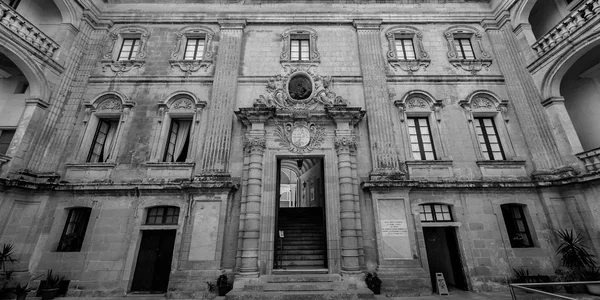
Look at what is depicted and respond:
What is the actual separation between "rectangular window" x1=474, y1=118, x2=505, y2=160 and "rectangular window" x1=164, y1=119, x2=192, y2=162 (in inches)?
519

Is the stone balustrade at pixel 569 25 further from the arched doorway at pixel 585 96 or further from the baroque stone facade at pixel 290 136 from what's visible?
the arched doorway at pixel 585 96

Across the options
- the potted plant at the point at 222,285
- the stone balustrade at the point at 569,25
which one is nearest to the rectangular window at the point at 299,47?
the potted plant at the point at 222,285

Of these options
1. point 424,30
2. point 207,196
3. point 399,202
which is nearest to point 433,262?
point 399,202

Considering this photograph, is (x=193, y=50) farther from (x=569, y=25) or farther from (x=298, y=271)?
(x=569, y=25)

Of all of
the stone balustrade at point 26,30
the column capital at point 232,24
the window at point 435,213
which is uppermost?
the column capital at point 232,24

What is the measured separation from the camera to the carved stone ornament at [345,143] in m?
10.3

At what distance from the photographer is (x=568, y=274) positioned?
8789 mm

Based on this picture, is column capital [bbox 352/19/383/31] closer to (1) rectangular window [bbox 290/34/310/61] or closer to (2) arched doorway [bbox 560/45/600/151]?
(1) rectangular window [bbox 290/34/310/61]

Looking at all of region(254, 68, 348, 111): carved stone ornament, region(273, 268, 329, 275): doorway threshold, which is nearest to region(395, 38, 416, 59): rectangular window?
region(254, 68, 348, 111): carved stone ornament

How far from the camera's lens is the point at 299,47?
12875 millimetres

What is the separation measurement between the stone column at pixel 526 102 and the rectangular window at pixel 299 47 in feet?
31.0

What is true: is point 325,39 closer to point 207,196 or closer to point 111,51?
point 207,196

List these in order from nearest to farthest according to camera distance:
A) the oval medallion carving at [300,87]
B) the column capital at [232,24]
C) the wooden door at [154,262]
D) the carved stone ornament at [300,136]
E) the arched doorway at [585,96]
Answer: the wooden door at [154,262] → the carved stone ornament at [300,136] → the arched doorway at [585,96] → the oval medallion carving at [300,87] → the column capital at [232,24]

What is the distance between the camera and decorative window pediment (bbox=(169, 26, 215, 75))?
12.1 m
